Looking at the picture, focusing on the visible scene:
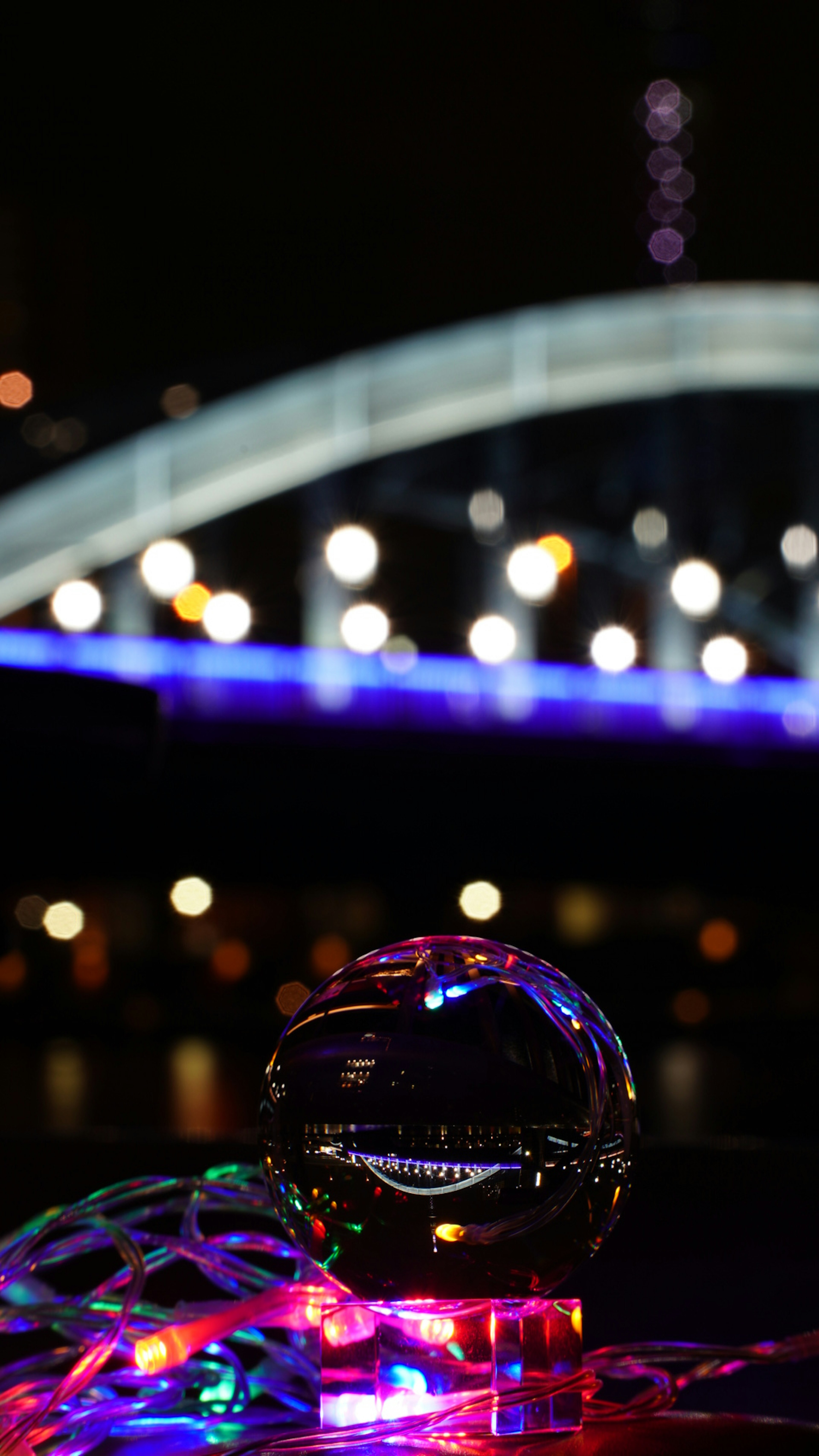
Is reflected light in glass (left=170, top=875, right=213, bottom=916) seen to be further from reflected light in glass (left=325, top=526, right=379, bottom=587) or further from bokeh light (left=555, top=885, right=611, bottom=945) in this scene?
reflected light in glass (left=325, top=526, right=379, bottom=587)

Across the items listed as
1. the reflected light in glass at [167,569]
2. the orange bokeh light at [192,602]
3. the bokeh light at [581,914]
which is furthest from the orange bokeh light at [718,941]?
the reflected light in glass at [167,569]

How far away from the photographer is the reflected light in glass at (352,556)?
18.7ft

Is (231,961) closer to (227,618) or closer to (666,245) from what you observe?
(227,618)

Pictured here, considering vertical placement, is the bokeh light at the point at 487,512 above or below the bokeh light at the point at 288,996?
above

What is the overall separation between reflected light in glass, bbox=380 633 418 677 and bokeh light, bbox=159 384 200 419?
154cm

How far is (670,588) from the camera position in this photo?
20.1ft

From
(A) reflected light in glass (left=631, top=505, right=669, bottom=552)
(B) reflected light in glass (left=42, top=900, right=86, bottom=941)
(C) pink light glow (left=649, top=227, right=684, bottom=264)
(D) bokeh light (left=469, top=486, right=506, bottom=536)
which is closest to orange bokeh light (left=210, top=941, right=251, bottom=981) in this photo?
(B) reflected light in glass (left=42, top=900, right=86, bottom=941)

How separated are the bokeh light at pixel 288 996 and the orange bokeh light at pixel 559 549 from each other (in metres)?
2.79

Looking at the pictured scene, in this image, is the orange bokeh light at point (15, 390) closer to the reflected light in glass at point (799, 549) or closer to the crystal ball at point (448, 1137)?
the reflected light in glass at point (799, 549)

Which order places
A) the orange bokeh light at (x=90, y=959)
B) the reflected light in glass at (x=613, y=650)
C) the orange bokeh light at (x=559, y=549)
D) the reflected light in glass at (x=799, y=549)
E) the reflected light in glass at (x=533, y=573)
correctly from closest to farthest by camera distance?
the orange bokeh light at (x=90, y=959) < the reflected light in glass at (x=613, y=650) < the reflected light in glass at (x=533, y=573) < the orange bokeh light at (x=559, y=549) < the reflected light in glass at (x=799, y=549)

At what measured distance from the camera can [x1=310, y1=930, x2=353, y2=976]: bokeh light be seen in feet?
14.3

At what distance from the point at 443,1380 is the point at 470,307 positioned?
19.3 feet

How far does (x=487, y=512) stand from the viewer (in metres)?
6.16

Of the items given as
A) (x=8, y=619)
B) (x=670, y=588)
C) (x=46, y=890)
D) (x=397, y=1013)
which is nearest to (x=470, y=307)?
(x=670, y=588)
